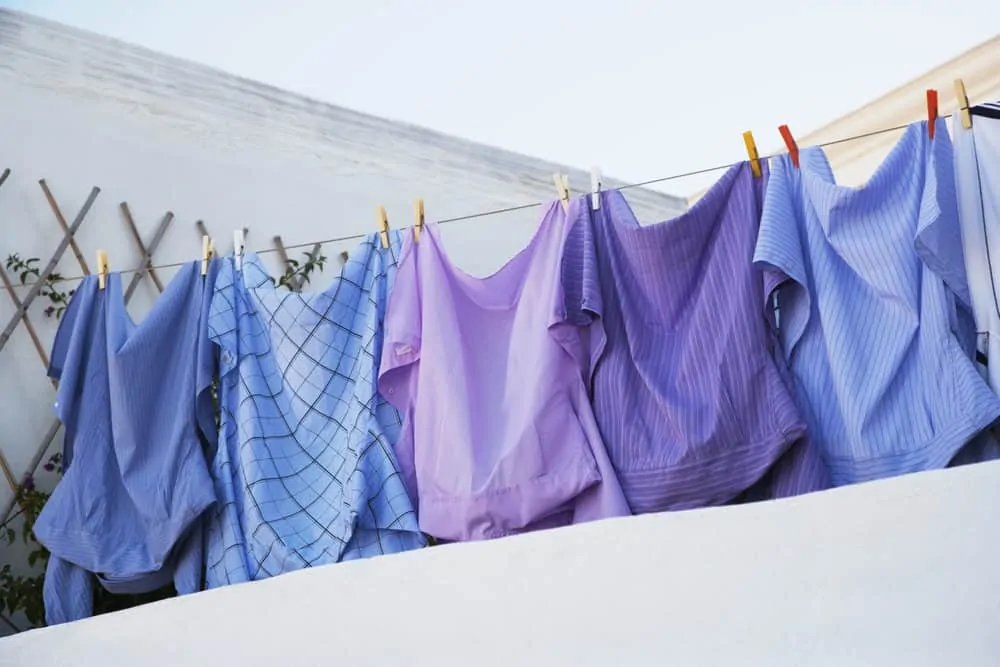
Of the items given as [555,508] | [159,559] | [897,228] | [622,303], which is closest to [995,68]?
[897,228]

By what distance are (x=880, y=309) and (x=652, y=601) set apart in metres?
0.66

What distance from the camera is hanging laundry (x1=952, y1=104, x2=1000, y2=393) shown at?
6.56ft

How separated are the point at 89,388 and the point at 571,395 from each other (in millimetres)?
967

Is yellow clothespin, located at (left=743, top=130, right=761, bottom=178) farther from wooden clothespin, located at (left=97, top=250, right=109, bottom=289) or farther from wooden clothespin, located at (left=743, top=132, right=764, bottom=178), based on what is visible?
wooden clothespin, located at (left=97, top=250, right=109, bottom=289)

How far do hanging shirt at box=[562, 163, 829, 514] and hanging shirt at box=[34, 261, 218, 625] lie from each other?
0.78 m

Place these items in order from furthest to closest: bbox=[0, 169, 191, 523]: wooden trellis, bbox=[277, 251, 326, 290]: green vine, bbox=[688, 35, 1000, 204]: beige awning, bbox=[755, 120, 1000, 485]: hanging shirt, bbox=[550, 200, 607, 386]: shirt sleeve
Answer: bbox=[688, 35, 1000, 204]: beige awning
bbox=[277, 251, 326, 290]: green vine
bbox=[0, 169, 191, 523]: wooden trellis
bbox=[550, 200, 607, 386]: shirt sleeve
bbox=[755, 120, 1000, 485]: hanging shirt

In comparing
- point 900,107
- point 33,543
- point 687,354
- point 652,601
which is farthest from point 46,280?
point 900,107

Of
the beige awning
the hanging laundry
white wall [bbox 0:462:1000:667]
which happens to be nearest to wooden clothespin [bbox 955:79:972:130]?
the hanging laundry

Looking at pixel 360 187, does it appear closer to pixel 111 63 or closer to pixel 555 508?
pixel 111 63

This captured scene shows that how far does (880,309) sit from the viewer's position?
207 centimetres

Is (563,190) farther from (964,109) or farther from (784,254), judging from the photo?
(964,109)

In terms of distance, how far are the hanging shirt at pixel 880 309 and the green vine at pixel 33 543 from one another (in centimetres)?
118

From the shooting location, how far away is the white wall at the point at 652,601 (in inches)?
71.3

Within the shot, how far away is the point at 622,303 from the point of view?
7.27ft
